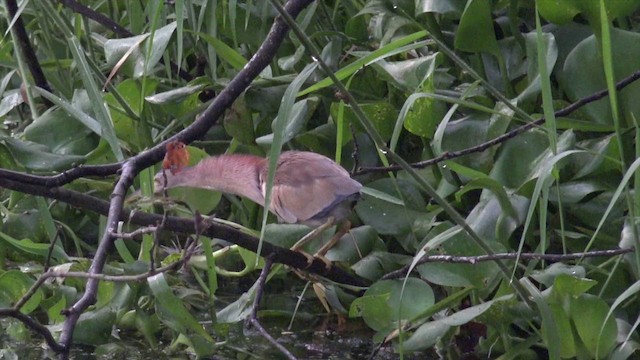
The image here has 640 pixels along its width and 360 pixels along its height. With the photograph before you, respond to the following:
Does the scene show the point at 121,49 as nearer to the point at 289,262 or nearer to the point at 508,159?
the point at 289,262

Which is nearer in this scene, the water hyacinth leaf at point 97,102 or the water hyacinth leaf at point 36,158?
the water hyacinth leaf at point 97,102

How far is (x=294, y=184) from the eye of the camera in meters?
2.84

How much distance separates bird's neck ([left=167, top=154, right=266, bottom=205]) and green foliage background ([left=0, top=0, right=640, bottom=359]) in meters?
0.13

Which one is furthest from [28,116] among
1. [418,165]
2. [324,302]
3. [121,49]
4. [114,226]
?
[114,226]

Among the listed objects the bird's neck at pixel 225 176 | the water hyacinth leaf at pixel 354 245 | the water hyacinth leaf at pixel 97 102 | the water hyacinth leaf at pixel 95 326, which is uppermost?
the water hyacinth leaf at pixel 97 102

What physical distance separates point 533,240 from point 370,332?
570 millimetres

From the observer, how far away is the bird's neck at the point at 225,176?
286 centimetres

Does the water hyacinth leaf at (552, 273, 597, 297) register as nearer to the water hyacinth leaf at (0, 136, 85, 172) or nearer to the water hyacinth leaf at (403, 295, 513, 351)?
the water hyacinth leaf at (403, 295, 513, 351)

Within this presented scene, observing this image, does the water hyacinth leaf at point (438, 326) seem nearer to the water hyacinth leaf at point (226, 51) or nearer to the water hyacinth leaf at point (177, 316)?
the water hyacinth leaf at point (177, 316)

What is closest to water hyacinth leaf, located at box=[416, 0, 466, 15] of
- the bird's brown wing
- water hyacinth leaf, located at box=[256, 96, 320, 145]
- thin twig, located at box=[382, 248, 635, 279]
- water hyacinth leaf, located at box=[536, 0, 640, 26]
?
water hyacinth leaf, located at box=[536, 0, 640, 26]

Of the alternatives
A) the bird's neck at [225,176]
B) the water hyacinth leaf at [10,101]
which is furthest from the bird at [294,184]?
the water hyacinth leaf at [10,101]

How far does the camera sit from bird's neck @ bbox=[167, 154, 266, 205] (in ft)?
9.39

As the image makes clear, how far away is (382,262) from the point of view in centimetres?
291

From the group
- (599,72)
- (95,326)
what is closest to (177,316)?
(95,326)
